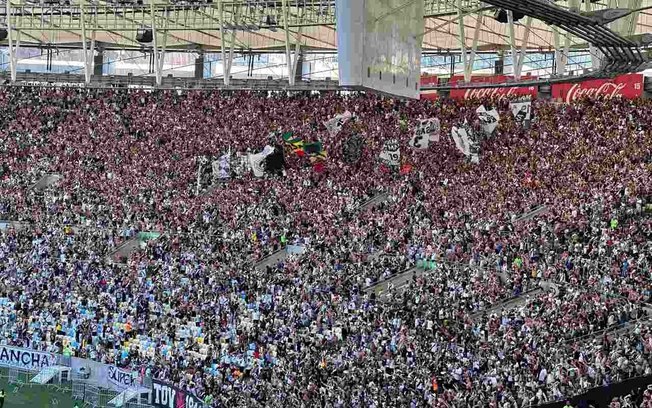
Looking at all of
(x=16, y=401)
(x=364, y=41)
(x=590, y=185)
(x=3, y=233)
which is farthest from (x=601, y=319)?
(x=3, y=233)

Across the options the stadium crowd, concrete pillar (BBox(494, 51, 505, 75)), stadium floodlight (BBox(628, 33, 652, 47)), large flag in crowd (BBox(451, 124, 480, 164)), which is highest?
stadium floodlight (BBox(628, 33, 652, 47))

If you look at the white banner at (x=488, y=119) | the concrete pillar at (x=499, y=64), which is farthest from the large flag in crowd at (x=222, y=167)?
the concrete pillar at (x=499, y=64)

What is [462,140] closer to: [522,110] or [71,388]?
[522,110]

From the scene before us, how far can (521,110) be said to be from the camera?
46312 millimetres

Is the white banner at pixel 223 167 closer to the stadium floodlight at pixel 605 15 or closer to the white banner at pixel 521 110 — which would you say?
the white banner at pixel 521 110

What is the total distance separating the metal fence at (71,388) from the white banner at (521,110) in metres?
18.9

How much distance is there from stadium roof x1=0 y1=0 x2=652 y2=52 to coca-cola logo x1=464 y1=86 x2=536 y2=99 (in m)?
2.30

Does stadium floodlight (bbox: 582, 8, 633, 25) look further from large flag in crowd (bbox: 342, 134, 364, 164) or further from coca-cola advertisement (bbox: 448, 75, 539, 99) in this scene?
coca-cola advertisement (bbox: 448, 75, 539, 99)

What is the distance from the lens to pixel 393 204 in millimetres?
42688

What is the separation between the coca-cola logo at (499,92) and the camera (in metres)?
50.5

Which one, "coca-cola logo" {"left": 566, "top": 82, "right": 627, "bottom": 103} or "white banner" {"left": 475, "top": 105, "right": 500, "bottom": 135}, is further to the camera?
"coca-cola logo" {"left": 566, "top": 82, "right": 627, "bottom": 103}

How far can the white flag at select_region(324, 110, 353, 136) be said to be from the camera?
163 ft

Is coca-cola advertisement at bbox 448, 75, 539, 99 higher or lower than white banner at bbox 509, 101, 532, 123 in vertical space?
higher

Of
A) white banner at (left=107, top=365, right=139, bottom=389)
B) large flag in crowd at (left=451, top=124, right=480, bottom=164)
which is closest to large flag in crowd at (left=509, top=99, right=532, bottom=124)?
large flag in crowd at (left=451, top=124, right=480, bottom=164)
